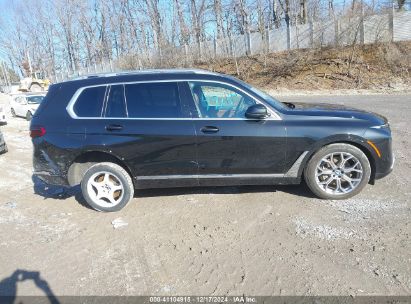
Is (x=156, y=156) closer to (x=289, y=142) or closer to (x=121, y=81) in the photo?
(x=121, y=81)

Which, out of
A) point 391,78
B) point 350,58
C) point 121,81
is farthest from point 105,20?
point 121,81

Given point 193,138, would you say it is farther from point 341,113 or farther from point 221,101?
point 341,113

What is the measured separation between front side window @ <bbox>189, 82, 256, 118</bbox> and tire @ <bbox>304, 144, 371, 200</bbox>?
1159 mm

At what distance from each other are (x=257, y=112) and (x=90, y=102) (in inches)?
89.6

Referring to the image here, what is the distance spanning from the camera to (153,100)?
14.6 ft

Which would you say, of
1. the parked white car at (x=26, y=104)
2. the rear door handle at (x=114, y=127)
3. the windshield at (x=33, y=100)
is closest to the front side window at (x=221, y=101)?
the rear door handle at (x=114, y=127)

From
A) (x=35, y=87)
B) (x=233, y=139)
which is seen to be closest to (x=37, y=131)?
(x=233, y=139)

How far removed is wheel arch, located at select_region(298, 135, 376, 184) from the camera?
4238 millimetres

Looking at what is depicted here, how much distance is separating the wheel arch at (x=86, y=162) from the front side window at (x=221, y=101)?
1328 millimetres

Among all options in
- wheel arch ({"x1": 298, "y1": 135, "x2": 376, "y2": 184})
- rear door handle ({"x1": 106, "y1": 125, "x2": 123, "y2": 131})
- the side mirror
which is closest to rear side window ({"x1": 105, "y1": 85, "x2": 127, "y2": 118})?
rear door handle ({"x1": 106, "y1": 125, "x2": 123, "y2": 131})

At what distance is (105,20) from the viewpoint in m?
47.2

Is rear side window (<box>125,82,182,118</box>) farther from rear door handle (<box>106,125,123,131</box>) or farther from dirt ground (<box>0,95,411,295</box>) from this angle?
dirt ground (<box>0,95,411,295</box>)

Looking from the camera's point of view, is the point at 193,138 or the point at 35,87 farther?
the point at 35,87

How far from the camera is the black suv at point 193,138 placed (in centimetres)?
428
